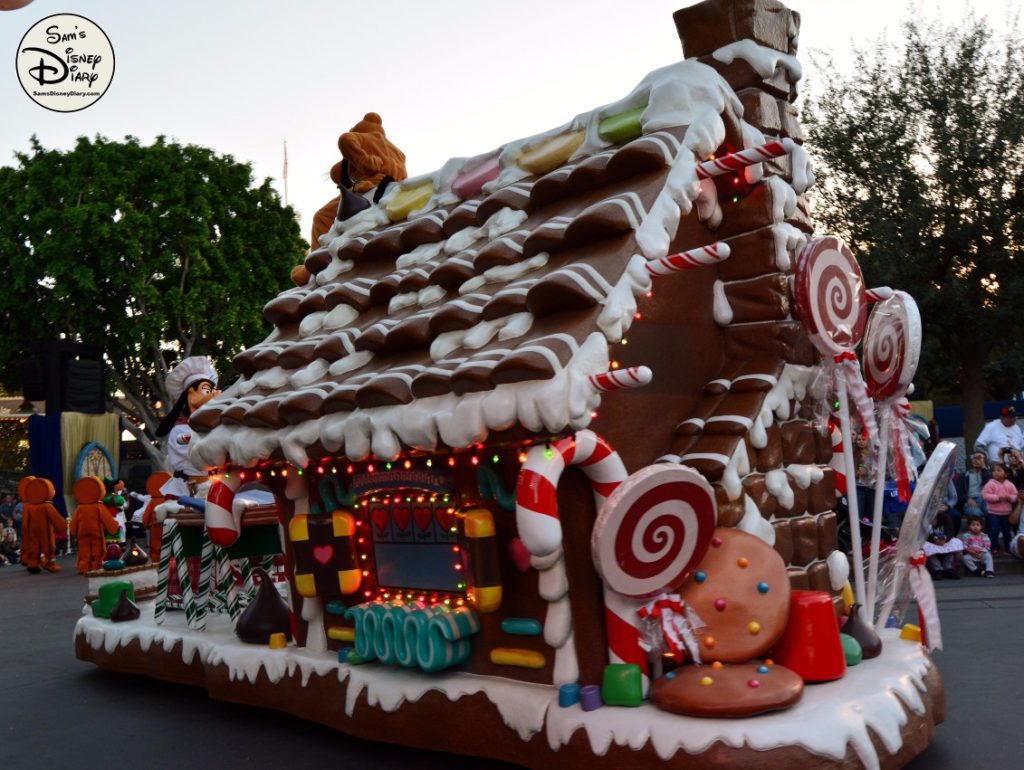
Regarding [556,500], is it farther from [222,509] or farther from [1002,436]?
[1002,436]

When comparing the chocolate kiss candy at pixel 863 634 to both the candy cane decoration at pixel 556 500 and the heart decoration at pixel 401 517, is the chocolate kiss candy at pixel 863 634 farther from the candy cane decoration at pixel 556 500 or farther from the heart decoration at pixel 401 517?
the heart decoration at pixel 401 517

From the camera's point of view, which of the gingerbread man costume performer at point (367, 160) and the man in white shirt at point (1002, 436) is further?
the man in white shirt at point (1002, 436)

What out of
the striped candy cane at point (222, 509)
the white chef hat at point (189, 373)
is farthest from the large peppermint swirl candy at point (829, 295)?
the white chef hat at point (189, 373)

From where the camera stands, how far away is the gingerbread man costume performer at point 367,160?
26.8 ft

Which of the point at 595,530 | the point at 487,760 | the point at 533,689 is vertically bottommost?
the point at 487,760

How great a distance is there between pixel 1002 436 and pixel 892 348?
7.72 metres

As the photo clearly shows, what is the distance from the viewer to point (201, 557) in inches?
314

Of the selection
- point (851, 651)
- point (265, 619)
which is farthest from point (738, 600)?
point (265, 619)

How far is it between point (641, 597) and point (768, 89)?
3162 millimetres

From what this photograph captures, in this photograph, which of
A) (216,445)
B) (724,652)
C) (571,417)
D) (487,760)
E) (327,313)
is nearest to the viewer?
(571,417)

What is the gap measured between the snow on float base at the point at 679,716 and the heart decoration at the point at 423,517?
822 mm

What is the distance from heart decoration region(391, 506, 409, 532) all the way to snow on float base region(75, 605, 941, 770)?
821mm

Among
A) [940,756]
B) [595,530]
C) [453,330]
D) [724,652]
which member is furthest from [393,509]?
[940,756]

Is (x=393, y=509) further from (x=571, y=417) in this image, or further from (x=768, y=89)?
(x=768, y=89)
